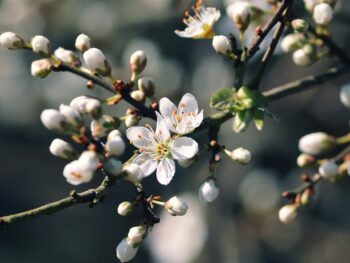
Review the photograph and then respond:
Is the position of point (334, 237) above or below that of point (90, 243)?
above

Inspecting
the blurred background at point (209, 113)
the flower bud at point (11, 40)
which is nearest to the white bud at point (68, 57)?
the flower bud at point (11, 40)

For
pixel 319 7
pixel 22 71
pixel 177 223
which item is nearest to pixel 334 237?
pixel 177 223

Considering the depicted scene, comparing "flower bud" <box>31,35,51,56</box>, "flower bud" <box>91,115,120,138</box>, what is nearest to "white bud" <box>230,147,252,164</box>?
"flower bud" <box>91,115,120,138</box>

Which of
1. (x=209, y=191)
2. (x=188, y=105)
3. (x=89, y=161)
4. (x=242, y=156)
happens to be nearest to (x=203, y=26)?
(x=188, y=105)

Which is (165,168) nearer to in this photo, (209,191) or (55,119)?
(209,191)

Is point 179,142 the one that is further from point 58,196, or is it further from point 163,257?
point 58,196
